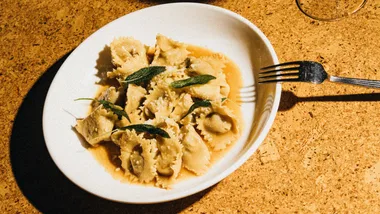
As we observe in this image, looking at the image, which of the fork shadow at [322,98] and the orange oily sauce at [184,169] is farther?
the fork shadow at [322,98]

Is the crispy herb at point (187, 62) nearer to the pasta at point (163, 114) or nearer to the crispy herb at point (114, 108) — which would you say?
the pasta at point (163, 114)

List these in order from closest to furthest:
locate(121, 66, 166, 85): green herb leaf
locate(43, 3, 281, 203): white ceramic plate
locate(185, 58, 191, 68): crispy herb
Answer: locate(43, 3, 281, 203): white ceramic plate → locate(121, 66, 166, 85): green herb leaf → locate(185, 58, 191, 68): crispy herb

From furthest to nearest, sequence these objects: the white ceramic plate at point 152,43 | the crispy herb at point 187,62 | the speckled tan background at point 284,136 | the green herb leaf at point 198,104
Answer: the crispy herb at point 187,62
the green herb leaf at point 198,104
the speckled tan background at point 284,136
the white ceramic plate at point 152,43

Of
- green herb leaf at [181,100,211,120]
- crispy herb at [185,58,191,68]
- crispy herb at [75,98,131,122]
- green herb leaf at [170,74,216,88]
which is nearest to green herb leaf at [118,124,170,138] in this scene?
crispy herb at [75,98,131,122]

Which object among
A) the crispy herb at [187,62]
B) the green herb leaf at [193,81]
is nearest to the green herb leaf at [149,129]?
the green herb leaf at [193,81]

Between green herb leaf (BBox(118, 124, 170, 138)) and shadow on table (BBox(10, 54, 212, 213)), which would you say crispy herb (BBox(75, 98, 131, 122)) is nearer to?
green herb leaf (BBox(118, 124, 170, 138))

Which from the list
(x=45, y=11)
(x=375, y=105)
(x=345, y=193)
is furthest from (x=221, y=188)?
(x=45, y=11)
